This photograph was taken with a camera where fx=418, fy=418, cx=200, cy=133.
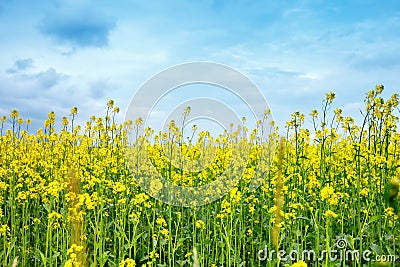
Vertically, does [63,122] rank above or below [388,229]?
above

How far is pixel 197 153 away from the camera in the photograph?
6.12m

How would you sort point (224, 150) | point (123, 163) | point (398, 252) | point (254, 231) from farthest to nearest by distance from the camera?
1. point (224, 150)
2. point (123, 163)
3. point (254, 231)
4. point (398, 252)

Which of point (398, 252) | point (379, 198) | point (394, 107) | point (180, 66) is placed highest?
point (180, 66)

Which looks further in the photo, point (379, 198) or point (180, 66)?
point (180, 66)

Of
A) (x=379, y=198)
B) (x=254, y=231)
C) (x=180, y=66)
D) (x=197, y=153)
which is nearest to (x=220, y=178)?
(x=197, y=153)

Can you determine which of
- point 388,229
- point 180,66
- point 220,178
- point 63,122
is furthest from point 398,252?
point 63,122

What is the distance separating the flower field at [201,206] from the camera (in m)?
4.12

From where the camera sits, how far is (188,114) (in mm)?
6168

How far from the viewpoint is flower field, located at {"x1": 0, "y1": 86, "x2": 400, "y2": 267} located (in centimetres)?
412

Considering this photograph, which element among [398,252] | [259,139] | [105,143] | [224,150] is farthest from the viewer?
[259,139]

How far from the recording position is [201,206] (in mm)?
5613

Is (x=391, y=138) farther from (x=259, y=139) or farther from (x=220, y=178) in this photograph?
(x=259, y=139)

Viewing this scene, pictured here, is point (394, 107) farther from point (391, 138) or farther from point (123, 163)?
point (123, 163)

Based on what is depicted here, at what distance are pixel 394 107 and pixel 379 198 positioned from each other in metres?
1.36
